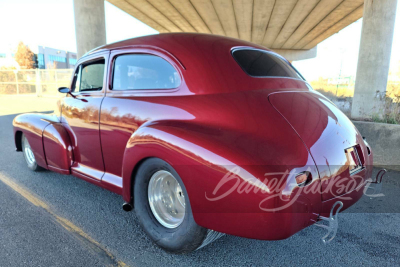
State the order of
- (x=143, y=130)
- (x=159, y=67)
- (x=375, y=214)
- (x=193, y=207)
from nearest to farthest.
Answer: (x=193, y=207)
(x=143, y=130)
(x=159, y=67)
(x=375, y=214)

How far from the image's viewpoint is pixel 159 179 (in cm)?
233

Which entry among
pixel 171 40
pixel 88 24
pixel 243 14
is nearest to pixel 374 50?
pixel 171 40

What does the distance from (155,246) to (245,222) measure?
1032mm

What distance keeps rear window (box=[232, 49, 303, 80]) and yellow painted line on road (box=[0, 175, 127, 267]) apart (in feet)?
6.44

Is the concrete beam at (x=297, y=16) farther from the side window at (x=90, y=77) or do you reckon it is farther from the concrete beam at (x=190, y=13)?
the side window at (x=90, y=77)

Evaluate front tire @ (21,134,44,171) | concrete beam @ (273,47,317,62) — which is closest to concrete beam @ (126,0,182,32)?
front tire @ (21,134,44,171)

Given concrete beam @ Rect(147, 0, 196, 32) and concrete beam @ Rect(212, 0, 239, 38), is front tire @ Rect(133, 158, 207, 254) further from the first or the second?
concrete beam @ Rect(147, 0, 196, 32)

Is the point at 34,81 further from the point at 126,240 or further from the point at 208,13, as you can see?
the point at 126,240

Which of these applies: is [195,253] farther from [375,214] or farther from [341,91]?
[341,91]

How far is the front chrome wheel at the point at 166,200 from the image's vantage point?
2.30 metres

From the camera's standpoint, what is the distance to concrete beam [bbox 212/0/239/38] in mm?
14422

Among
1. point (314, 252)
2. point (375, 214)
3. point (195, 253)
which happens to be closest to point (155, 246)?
point (195, 253)

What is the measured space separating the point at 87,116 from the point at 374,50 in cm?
790

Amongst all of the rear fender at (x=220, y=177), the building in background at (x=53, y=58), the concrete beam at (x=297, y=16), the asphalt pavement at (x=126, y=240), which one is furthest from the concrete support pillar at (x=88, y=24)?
the building in background at (x=53, y=58)
